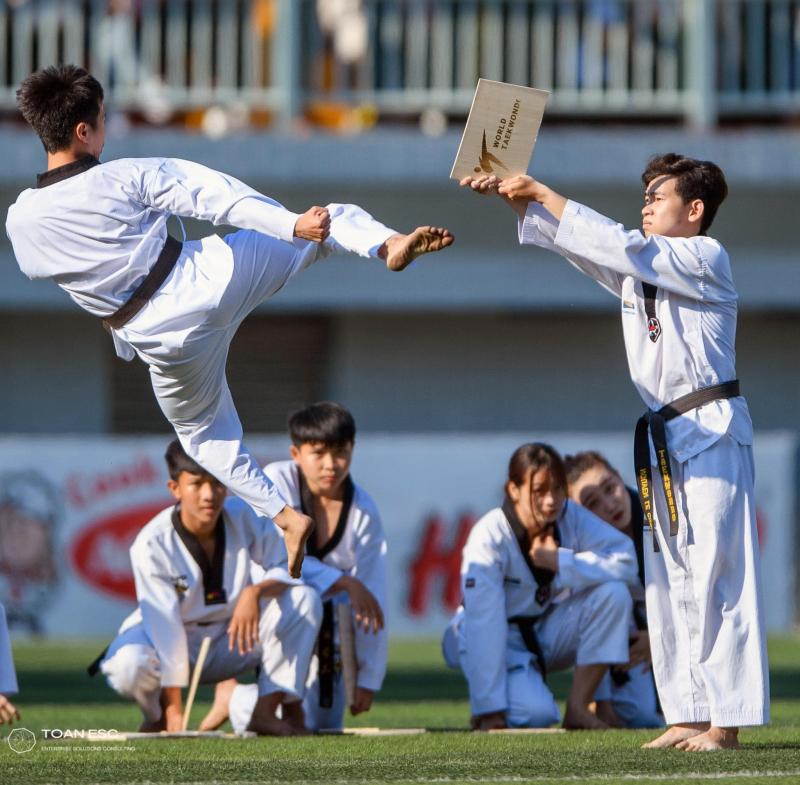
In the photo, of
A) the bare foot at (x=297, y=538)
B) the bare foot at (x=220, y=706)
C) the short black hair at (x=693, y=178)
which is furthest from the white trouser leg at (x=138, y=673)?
the short black hair at (x=693, y=178)

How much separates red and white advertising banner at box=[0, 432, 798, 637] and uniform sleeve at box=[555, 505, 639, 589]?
5.31 metres

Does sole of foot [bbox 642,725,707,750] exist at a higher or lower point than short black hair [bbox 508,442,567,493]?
lower

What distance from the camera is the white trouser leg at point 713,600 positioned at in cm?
612

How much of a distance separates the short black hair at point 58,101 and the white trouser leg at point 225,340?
63cm

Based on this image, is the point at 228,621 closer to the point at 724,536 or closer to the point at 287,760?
the point at 287,760

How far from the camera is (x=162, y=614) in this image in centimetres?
765

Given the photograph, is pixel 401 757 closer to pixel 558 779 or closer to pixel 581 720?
pixel 558 779

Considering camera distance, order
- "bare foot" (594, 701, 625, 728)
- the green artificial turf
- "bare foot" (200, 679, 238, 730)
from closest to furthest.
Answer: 1. the green artificial turf
2. "bare foot" (594, 701, 625, 728)
3. "bare foot" (200, 679, 238, 730)

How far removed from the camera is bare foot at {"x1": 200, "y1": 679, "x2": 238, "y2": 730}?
8.03m

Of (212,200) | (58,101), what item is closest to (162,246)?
(212,200)

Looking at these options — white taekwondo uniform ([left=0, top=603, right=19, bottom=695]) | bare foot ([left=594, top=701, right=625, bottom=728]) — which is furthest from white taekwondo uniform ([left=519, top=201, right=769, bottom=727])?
white taekwondo uniform ([left=0, top=603, right=19, bottom=695])

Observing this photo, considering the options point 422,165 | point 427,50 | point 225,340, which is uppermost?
point 427,50

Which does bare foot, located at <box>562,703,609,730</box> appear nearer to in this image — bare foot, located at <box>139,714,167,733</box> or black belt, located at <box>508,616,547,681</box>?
black belt, located at <box>508,616,547,681</box>

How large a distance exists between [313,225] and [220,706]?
3030 mm
